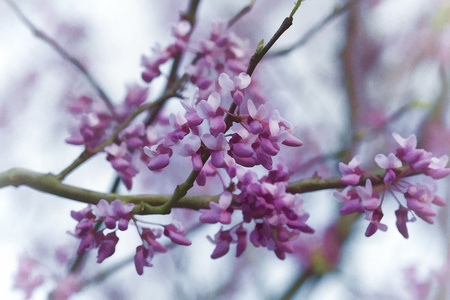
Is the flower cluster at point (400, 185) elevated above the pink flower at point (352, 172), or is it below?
below

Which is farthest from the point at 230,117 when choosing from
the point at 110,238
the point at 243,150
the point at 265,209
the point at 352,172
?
the point at 110,238

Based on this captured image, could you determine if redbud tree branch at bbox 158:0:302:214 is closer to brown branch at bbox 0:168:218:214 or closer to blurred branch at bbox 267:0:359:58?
brown branch at bbox 0:168:218:214

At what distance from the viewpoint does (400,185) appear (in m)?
1.29

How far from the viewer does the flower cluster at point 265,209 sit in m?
1.25

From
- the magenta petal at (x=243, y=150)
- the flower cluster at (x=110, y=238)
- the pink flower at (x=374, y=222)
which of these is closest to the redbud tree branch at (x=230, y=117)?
the magenta petal at (x=243, y=150)

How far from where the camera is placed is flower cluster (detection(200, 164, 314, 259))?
4.09 ft

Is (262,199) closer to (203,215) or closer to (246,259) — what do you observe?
(203,215)

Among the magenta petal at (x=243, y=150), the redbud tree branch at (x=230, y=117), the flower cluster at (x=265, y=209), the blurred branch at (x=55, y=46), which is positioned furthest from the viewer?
the blurred branch at (x=55, y=46)

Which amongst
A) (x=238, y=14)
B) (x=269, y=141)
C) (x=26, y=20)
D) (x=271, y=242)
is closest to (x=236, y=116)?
(x=269, y=141)

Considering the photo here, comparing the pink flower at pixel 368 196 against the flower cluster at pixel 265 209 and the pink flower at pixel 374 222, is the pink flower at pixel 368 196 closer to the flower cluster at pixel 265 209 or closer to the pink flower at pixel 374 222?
the pink flower at pixel 374 222

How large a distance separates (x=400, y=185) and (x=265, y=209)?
0.37 m

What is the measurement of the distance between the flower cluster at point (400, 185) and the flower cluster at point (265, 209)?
142 millimetres

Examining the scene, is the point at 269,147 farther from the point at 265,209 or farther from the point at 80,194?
the point at 80,194

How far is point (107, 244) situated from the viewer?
4.38 feet
